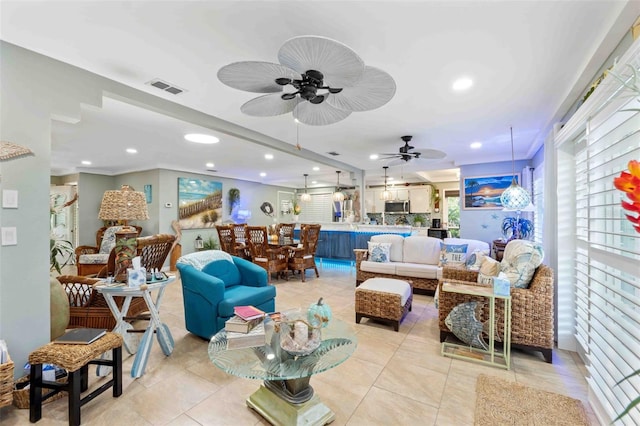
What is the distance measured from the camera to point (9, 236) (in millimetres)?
1892

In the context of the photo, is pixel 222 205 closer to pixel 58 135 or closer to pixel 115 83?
pixel 58 135

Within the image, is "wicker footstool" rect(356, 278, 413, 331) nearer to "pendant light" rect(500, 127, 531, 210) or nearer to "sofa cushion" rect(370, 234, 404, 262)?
"sofa cushion" rect(370, 234, 404, 262)

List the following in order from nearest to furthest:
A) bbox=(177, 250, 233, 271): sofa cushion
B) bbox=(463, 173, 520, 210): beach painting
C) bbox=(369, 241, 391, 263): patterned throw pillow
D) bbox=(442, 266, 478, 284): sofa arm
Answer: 1. bbox=(177, 250, 233, 271): sofa cushion
2. bbox=(442, 266, 478, 284): sofa arm
3. bbox=(369, 241, 391, 263): patterned throw pillow
4. bbox=(463, 173, 520, 210): beach painting

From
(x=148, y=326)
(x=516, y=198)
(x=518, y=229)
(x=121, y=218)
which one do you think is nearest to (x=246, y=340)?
(x=148, y=326)

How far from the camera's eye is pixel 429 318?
3535mm

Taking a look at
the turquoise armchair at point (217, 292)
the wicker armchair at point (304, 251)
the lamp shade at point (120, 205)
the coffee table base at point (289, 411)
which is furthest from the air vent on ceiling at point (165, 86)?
the wicker armchair at point (304, 251)

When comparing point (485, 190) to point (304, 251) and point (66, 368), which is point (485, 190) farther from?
point (66, 368)

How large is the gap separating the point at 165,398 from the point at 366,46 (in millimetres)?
2883

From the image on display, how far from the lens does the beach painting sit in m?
5.88

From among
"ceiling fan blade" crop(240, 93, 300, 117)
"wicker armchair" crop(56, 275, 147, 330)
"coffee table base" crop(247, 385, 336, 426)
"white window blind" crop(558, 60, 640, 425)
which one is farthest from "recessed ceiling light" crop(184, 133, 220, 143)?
"white window blind" crop(558, 60, 640, 425)

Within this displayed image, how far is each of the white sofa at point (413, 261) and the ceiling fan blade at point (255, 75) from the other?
3.50 meters

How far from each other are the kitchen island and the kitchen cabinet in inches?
125

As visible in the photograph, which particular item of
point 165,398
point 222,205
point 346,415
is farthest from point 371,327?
point 222,205

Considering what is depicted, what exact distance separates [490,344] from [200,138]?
4.31m
